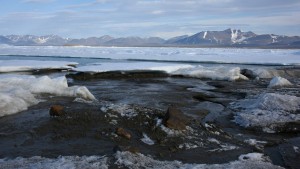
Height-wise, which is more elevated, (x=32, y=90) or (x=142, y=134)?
(x=32, y=90)

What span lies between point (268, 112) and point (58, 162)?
17.9 ft

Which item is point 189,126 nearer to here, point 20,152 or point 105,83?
point 20,152

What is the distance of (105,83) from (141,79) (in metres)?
2.22

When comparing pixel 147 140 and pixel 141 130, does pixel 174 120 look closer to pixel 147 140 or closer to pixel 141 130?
pixel 141 130

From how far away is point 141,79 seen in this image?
17.3 m

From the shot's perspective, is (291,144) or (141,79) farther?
(141,79)

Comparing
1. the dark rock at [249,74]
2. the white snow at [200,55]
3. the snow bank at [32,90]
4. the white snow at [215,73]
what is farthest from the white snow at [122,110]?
the white snow at [200,55]

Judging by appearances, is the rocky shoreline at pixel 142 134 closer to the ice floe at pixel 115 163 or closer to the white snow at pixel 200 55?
the ice floe at pixel 115 163

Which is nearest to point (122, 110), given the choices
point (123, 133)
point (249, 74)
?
point (123, 133)

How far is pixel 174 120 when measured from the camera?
7.20 meters

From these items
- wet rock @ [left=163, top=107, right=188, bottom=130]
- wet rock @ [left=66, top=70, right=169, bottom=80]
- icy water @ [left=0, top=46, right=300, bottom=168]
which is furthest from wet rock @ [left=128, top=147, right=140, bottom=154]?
wet rock @ [left=66, top=70, right=169, bottom=80]

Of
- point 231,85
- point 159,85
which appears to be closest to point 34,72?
point 159,85

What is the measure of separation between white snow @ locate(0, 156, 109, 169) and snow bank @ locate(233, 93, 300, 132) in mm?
3883

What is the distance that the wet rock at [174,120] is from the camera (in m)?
7.09
